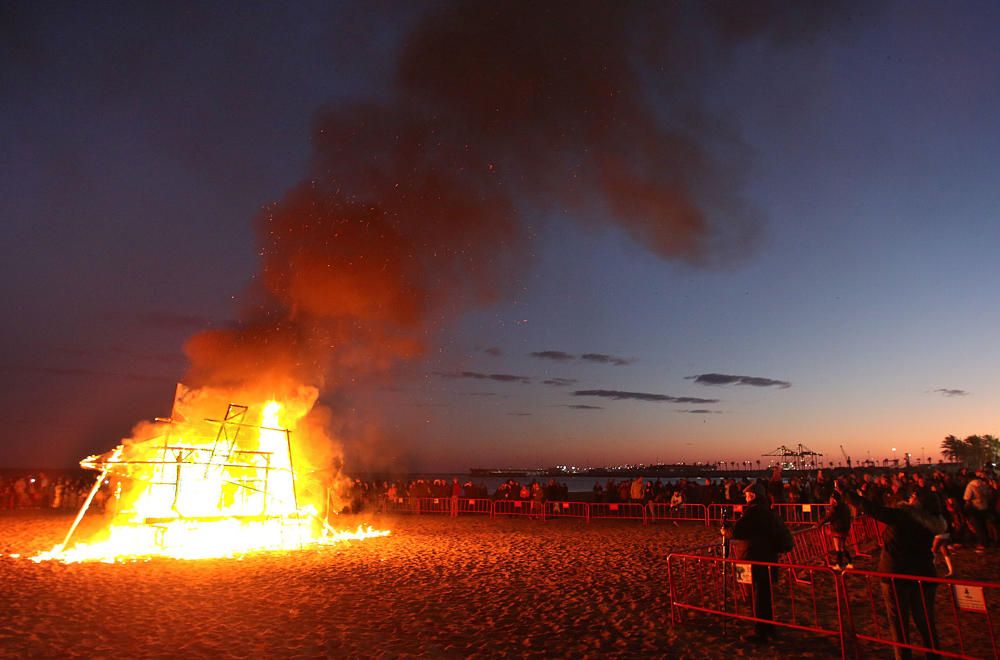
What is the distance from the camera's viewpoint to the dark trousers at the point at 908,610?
239 inches

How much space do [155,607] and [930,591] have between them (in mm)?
10552

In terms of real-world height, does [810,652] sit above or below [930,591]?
below

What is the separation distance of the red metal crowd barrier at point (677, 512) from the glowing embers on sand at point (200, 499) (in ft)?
33.3

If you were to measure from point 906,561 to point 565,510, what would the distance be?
19.2m

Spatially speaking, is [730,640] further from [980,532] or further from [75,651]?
[980,532]

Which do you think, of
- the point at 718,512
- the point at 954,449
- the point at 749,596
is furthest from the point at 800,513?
the point at 954,449

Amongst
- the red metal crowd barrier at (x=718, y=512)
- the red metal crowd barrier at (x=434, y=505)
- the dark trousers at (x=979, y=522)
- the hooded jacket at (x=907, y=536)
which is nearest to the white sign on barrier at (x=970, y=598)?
the hooded jacket at (x=907, y=536)

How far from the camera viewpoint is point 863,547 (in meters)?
15.0

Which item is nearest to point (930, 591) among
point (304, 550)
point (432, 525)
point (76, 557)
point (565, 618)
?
point (565, 618)

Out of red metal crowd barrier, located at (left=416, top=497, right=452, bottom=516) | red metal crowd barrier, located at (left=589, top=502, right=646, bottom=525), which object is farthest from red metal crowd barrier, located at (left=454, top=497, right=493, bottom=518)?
red metal crowd barrier, located at (left=589, top=502, right=646, bottom=525)

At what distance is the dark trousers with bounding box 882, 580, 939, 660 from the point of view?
6078mm

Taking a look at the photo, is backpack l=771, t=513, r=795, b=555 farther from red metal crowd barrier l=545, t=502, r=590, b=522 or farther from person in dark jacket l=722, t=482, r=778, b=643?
red metal crowd barrier l=545, t=502, r=590, b=522

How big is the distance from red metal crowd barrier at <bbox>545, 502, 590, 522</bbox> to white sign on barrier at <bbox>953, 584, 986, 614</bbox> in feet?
62.0

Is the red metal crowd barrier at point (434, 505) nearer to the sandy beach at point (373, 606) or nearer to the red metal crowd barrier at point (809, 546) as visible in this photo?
the sandy beach at point (373, 606)
